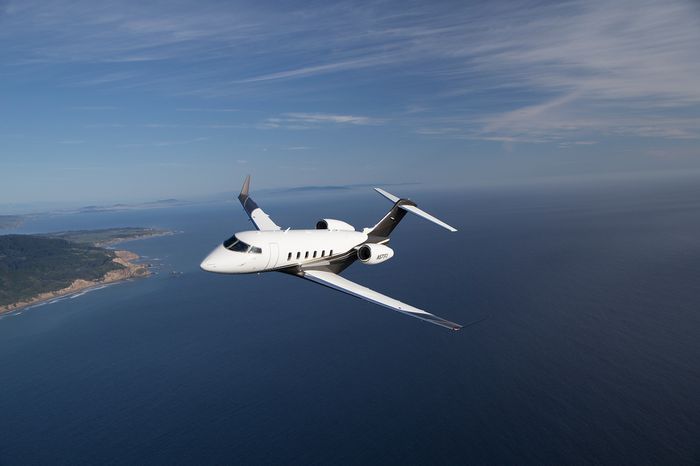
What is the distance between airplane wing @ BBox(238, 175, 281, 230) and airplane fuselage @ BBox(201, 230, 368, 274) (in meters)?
6.55

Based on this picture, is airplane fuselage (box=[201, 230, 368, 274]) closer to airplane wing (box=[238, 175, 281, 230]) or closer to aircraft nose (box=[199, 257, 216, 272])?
aircraft nose (box=[199, 257, 216, 272])

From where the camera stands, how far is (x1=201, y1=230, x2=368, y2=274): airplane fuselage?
Result: 33938 mm

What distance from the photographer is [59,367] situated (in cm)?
11294

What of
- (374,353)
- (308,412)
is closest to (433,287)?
(374,353)

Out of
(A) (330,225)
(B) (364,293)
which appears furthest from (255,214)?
(B) (364,293)

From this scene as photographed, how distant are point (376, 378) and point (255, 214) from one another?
6406 cm

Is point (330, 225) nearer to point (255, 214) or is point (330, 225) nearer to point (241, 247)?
point (255, 214)

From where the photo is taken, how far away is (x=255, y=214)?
158ft

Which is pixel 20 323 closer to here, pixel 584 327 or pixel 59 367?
pixel 59 367

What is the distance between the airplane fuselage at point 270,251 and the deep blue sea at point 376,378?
2153 inches

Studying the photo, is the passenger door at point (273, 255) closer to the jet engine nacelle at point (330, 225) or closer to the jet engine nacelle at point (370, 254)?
the jet engine nacelle at point (330, 225)

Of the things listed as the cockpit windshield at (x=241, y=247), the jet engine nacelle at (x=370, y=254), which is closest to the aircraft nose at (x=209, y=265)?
the cockpit windshield at (x=241, y=247)

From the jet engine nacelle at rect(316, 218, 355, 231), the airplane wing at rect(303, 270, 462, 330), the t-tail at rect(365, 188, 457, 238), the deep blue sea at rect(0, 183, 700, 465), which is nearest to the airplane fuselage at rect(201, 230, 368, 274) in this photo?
the airplane wing at rect(303, 270, 462, 330)

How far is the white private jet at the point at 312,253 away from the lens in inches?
1324
